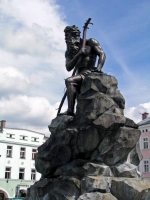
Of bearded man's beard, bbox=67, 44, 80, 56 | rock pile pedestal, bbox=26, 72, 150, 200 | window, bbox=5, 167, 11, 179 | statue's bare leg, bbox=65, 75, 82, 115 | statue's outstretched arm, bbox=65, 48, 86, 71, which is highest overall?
bearded man's beard, bbox=67, 44, 80, 56

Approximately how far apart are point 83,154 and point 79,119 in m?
0.82

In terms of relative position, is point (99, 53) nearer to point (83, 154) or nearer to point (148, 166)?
point (83, 154)

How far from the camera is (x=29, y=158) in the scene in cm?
3978

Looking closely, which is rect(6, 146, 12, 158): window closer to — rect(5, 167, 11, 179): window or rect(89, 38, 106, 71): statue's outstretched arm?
rect(5, 167, 11, 179): window

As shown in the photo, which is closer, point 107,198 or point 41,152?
point 107,198

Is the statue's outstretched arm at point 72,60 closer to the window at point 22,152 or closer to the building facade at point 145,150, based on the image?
the building facade at point 145,150

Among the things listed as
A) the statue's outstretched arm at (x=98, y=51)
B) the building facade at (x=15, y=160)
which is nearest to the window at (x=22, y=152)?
the building facade at (x=15, y=160)

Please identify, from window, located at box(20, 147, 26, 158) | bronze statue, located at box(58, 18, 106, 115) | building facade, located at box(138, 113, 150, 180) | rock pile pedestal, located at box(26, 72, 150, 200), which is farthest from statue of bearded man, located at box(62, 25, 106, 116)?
window, located at box(20, 147, 26, 158)

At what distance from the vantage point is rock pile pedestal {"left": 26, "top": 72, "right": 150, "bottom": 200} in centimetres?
607

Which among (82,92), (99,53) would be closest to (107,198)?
(82,92)

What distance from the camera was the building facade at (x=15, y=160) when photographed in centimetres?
3709

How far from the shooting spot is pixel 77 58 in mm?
8148

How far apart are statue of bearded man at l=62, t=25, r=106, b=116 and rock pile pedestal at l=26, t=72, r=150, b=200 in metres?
0.54

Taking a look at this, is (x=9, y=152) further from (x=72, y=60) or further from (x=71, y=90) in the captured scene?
(x=71, y=90)
